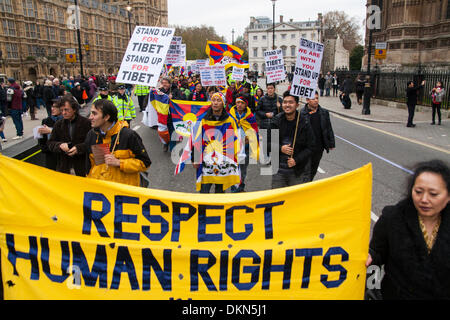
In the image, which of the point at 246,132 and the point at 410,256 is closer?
the point at 410,256

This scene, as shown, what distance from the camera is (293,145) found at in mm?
4977

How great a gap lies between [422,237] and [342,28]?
10806cm

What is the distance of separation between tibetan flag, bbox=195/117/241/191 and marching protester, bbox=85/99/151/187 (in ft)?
4.27

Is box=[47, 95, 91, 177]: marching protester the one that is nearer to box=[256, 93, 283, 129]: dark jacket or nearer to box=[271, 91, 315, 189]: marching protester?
box=[271, 91, 315, 189]: marching protester

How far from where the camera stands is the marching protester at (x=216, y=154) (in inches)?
207

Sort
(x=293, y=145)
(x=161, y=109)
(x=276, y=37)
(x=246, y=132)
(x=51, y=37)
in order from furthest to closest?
(x=276, y=37) < (x=51, y=37) < (x=161, y=109) < (x=246, y=132) < (x=293, y=145)

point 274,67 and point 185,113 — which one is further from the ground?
point 274,67

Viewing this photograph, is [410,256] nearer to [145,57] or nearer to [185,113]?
[145,57]

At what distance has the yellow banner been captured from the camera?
2.76 m

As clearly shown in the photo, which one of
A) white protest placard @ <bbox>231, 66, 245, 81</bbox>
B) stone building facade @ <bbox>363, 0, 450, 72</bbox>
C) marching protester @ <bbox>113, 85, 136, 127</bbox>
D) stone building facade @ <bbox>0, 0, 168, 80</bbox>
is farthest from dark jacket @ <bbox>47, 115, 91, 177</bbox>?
stone building facade @ <bbox>0, 0, 168, 80</bbox>

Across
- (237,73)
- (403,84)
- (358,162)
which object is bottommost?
(358,162)

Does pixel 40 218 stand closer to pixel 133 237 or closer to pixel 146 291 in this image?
pixel 133 237

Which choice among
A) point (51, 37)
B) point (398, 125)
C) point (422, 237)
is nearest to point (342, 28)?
point (51, 37)
